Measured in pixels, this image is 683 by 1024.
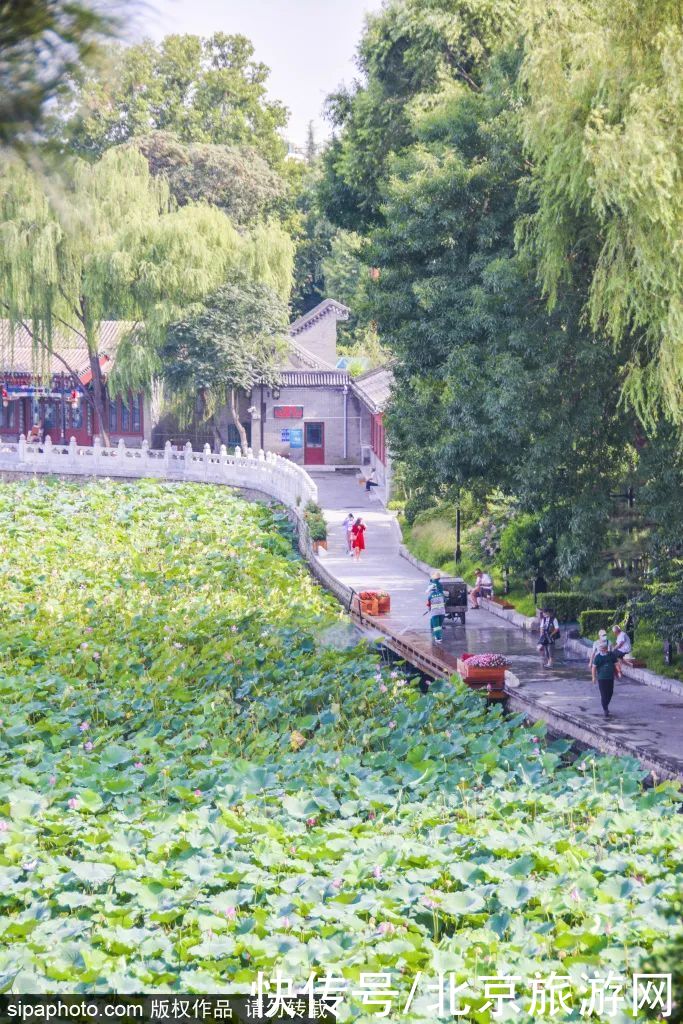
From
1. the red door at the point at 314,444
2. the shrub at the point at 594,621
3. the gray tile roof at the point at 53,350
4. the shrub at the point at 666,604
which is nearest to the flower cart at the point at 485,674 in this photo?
the shrub at the point at 666,604

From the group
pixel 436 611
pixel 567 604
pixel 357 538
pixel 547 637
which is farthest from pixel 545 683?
pixel 357 538

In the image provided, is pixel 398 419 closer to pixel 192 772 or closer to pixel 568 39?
pixel 568 39

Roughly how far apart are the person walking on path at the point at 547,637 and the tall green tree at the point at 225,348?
25365 millimetres

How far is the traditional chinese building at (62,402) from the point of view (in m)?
50.8

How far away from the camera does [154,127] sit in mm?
65438

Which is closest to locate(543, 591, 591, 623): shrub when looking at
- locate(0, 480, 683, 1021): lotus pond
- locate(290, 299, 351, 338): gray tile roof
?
locate(0, 480, 683, 1021): lotus pond

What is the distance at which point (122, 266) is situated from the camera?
1695 inches

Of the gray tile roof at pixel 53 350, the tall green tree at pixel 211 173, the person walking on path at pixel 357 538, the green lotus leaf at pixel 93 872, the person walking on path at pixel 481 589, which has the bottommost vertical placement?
the green lotus leaf at pixel 93 872

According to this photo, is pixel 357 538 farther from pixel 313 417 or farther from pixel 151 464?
pixel 313 417

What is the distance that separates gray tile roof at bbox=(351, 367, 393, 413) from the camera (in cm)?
4169

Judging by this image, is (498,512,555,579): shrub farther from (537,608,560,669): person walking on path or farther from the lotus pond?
the lotus pond

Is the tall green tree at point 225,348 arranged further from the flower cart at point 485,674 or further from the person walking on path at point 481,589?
the flower cart at point 485,674

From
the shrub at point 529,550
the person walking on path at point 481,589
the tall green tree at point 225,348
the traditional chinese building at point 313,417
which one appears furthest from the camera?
the traditional chinese building at point 313,417

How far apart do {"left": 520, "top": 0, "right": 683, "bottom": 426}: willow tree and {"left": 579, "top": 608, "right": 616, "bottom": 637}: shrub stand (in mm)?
4318
